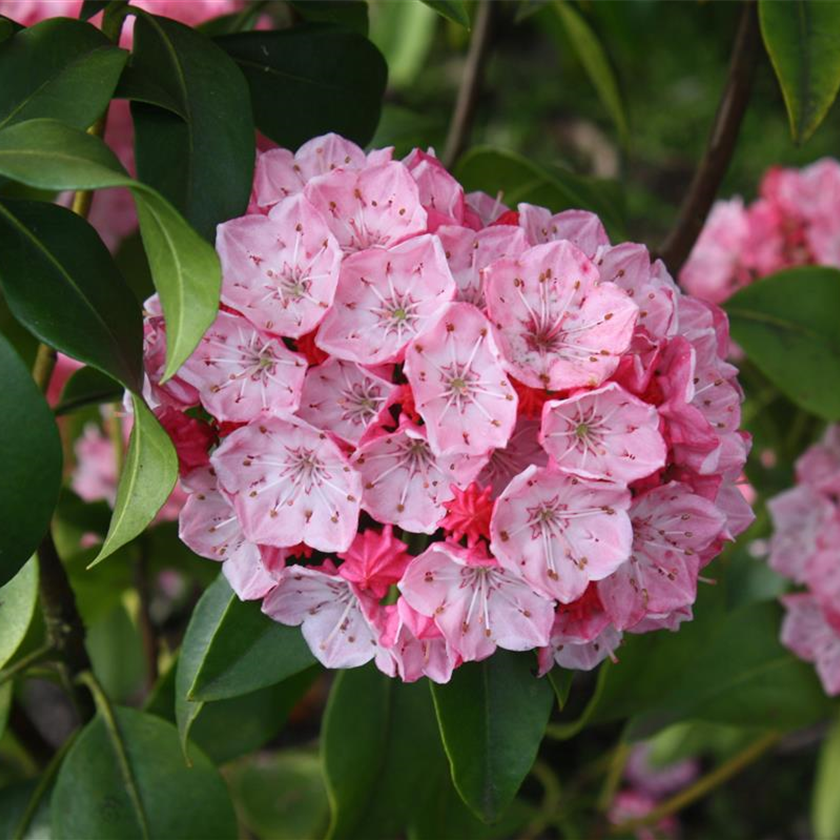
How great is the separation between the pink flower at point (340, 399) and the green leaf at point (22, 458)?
0.13 meters

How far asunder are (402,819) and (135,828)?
23 centimetres

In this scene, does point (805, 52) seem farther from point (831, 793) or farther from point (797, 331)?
point (831, 793)

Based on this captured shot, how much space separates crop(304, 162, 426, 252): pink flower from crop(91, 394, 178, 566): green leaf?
0.15 meters

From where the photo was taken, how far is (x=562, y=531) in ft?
1.92

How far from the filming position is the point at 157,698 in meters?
0.89

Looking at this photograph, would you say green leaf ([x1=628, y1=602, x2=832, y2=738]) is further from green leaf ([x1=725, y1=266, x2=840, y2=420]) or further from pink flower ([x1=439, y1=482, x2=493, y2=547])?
pink flower ([x1=439, y1=482, x2=493, y2=547])

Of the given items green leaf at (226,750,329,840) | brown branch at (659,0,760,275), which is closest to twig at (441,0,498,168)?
brown branch at (659,0,760,275)

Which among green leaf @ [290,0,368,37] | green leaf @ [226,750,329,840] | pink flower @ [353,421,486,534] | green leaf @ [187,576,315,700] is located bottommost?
green leaf @ [226,750,329,840]

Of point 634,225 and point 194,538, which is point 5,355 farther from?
point 634,225

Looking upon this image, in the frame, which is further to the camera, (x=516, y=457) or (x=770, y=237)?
(x=770, y=237)

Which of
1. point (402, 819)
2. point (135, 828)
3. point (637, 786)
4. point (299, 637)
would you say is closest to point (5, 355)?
point (299, 637)

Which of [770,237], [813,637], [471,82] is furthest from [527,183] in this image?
[813,637]

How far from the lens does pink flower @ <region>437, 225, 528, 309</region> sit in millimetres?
609

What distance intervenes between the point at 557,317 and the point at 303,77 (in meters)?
0.26
